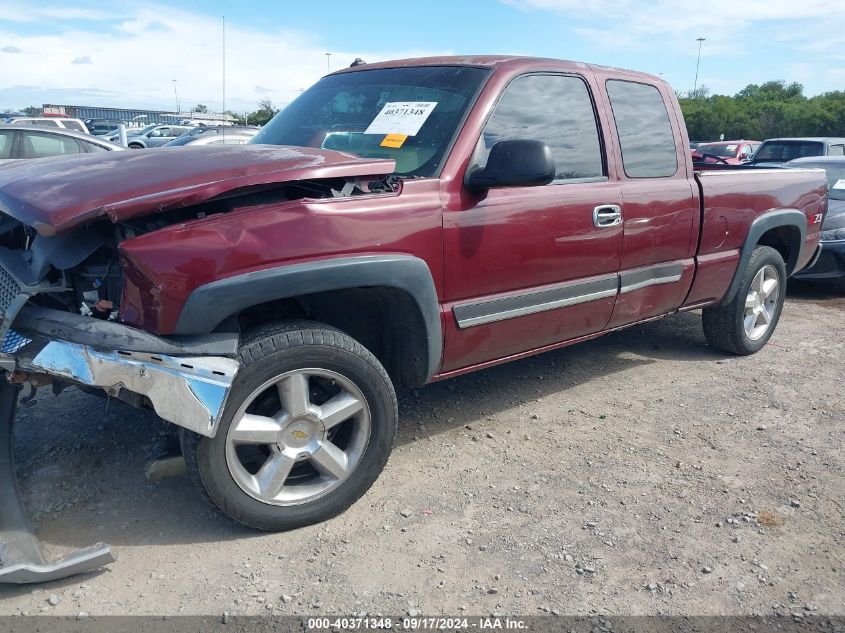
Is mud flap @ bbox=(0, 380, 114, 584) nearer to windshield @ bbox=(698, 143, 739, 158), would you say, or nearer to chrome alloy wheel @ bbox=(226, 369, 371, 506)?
chrome alloy wheel @ bbox=(226, 369, 371, 506)

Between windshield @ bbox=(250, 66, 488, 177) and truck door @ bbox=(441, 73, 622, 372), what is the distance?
0.19 m

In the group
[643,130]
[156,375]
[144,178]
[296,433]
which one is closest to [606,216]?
[643,130]

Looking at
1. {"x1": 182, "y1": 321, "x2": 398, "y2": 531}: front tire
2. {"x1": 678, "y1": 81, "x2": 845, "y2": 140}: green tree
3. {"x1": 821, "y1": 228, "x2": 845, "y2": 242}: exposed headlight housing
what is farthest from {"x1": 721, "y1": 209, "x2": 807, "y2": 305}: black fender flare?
{"x1": 678, "y1": 81, "x2": 845, "y2": 140}: green tree

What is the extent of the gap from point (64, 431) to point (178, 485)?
0.87 meters

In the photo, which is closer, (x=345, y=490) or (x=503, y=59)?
(x=345, y=490)

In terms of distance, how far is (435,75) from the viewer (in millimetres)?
3564

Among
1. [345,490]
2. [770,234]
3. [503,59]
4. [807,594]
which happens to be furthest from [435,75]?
→ [770,234]

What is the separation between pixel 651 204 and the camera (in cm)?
400

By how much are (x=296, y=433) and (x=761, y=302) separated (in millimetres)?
3856

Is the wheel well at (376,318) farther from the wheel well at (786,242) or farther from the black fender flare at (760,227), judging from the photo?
the wheel well at (786,242)

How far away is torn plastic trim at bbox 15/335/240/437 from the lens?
240 cm

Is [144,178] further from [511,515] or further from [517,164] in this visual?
[511,515]

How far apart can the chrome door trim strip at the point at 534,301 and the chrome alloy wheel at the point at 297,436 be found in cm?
67

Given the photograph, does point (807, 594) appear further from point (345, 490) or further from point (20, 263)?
point (20, 263)
